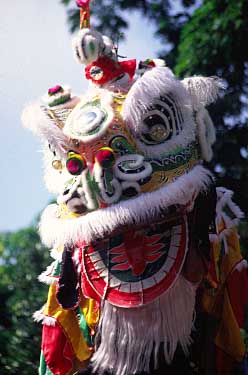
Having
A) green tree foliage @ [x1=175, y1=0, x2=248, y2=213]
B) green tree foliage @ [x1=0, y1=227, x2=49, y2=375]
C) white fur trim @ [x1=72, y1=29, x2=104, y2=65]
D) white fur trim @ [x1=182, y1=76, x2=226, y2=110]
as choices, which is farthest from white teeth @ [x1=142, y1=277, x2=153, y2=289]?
green tree foliage @ [x1=175, y1=0, x2=248, y2=213]

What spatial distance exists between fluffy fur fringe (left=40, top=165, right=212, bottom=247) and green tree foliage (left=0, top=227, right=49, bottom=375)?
7.73ft

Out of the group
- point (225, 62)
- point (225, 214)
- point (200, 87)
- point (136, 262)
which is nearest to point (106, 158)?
point (136, 262)

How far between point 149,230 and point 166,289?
20cm

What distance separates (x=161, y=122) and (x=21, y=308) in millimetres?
3454

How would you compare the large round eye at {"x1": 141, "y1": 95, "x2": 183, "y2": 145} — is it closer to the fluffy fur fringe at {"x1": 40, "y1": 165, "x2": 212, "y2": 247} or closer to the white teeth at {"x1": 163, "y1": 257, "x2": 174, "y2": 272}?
the fluffy fur fringe at {"x1": 40, "y1": 165, "x2": 212, "y2": 247}

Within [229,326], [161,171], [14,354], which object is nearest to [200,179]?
[161,171]

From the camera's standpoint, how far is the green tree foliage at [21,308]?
4695mm

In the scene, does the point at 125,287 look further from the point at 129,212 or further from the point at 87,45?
the point at 87,45

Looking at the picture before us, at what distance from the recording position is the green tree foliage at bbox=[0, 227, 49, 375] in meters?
4.70

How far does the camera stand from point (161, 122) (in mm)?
2539

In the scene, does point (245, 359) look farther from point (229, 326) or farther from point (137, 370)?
point (137, 370)

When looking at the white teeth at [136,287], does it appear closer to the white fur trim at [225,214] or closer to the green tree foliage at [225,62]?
the white fur trim at [225,214]

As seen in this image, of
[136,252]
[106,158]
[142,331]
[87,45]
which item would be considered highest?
[87,45]

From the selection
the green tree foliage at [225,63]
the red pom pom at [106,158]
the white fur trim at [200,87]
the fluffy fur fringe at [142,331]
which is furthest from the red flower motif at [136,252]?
the green tree foliage at [225,63]
